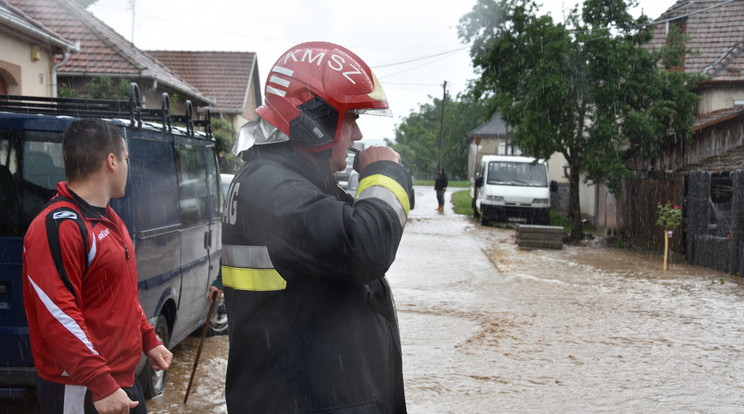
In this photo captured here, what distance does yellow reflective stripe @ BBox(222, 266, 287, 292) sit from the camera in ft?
6.13

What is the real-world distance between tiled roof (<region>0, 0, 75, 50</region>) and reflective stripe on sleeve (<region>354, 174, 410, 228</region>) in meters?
10.6

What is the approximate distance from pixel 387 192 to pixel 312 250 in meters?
0.27

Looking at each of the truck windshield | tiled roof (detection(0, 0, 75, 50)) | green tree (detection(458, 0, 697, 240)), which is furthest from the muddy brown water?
the truck windshield

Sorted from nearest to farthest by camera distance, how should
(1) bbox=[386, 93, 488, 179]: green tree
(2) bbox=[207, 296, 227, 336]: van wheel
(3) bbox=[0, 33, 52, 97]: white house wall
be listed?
(2) bbox=[207, 296, 227, 336]: van wheel < (3) bbox=[0, 33, 52, 97]: white house wall < (1) bbox=[386, 93, 488, 179]: green tree

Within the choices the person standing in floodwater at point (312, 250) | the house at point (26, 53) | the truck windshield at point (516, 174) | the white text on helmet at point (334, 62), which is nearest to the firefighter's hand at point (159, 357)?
the person standing in floodwater at point (312, 250)

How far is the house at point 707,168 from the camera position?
503 inches

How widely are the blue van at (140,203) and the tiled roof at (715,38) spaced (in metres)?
17.4

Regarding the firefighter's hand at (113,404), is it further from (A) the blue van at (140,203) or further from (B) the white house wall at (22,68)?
(B) the white house wall at (22,68)

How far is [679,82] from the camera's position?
16.9 m

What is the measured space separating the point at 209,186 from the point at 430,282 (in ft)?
18.9

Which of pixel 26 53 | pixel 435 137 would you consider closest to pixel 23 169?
pixel 26 53

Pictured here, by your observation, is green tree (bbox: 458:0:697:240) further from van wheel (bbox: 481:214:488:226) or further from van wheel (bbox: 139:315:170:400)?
van wheel (bbox: 139:315:170:400)

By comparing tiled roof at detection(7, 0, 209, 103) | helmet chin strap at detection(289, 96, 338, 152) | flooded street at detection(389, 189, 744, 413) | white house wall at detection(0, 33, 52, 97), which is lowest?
flooded street at detection(389, 189, 744, 413)

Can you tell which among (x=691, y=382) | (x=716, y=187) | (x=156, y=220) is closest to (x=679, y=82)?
(x=716, y=187)
